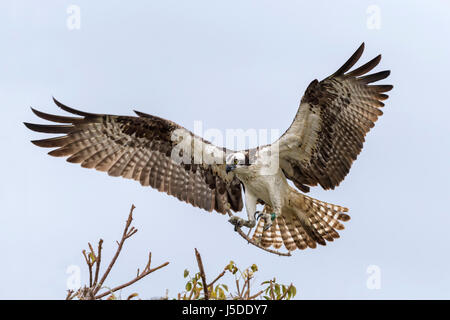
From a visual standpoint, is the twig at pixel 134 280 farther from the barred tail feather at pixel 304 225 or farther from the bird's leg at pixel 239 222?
the barred tail feather at pixel 304 225

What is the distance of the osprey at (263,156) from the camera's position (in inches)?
338

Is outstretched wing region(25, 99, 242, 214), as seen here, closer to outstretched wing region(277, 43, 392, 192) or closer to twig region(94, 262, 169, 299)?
outstretched wing region(277, 43, 392, 192)

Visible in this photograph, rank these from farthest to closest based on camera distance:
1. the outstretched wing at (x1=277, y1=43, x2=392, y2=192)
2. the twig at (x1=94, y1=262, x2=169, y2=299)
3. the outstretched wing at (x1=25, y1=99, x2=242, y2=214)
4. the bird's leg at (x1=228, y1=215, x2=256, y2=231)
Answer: the outstretched wing at (x1=25, y1=99, x2=242, y2=214), the outstretched wing at (x1=277, y1=43, x2=392, y2=192), the bird's leg at (x1=228, y1=215, x2=256, y2=231), the twig at (x1=94, y1=262, x2=169, y2=299)

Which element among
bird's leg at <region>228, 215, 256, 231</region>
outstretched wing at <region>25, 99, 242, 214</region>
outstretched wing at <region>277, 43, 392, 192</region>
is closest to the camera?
bird's leg at <region>228, 215, 256, 231</region>

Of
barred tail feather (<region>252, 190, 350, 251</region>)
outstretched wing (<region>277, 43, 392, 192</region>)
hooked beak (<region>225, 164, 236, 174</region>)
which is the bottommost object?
barred tail feather (<region>252, 190, 350, 251</region>)

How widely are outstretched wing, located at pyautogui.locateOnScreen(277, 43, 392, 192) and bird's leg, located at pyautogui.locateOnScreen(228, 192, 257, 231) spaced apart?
2.31 feet

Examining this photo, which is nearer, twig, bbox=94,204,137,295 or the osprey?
twig, bbox=94,204,137,295

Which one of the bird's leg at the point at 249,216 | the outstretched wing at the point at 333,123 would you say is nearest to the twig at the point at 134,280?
the bird's leg at the point at 249,216

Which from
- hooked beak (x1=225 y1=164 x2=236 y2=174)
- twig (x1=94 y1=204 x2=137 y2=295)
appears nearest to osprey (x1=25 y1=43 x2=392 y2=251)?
hooked beak (x1=225 y1=164 x2=236 y2=174)

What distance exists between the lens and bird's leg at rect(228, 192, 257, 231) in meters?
8.23

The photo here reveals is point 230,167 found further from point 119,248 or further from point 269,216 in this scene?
point 119,248

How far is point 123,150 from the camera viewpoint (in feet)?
31.1
